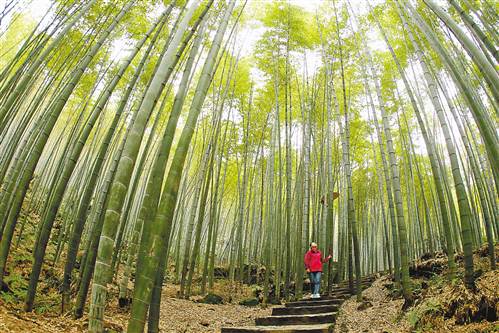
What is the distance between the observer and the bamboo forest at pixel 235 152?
2332mm

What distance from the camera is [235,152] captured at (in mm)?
9344

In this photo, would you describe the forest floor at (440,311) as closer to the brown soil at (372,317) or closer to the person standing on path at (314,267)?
the brown soil at (372,317)

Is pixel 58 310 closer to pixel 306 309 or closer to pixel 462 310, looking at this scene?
pixel 306 309

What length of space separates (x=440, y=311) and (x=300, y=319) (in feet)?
5.33

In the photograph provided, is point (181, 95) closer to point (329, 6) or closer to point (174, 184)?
point (174, 184)

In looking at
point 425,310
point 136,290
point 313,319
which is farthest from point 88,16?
point 425,310

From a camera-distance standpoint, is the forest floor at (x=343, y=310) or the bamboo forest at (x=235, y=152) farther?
the forest floor at (x=343, y=310)

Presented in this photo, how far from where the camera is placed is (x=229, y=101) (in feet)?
26.6

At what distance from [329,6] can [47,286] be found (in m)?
7.29

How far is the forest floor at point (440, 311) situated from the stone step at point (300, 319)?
13 cm

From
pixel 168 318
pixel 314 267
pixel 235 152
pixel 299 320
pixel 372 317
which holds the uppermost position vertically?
pixel 235 152

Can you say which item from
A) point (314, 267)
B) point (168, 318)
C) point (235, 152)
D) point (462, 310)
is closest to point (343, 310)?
point (314, 267)

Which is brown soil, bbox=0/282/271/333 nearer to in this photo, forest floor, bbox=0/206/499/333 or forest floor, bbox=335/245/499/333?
forest floor, bbox=0/206/499/333

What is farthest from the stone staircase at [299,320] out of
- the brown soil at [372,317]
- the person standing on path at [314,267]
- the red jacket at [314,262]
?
the red jacket at [314,262]
